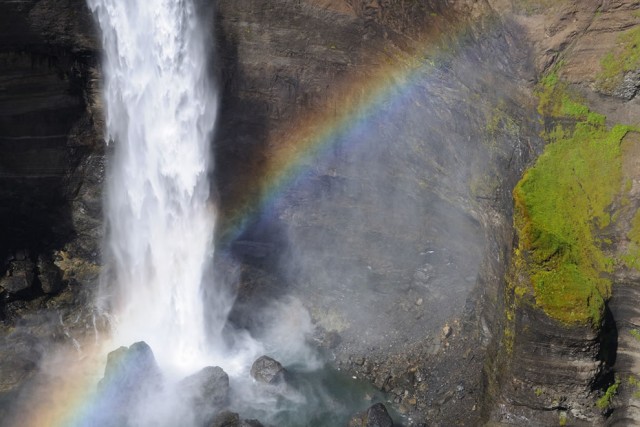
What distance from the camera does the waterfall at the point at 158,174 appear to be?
23344 mm

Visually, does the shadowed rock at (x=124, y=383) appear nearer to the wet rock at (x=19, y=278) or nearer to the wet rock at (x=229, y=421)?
the wet rock at (x=229, y=421)

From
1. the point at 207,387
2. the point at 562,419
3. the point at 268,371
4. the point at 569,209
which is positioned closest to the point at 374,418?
the point at 268,371

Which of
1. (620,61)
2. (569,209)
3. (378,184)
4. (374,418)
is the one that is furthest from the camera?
(378,184)

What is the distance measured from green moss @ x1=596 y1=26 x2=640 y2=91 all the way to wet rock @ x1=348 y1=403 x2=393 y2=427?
12838mm

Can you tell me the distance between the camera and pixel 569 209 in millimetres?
17438

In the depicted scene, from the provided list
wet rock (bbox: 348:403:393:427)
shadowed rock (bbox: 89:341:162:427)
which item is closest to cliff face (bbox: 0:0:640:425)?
wet rock (bbox: 348:403:393:427)

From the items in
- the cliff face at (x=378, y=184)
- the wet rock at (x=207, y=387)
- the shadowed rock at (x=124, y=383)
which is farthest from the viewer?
the wet rock at (x=207, y=387)

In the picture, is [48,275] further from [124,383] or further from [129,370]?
[124,383]

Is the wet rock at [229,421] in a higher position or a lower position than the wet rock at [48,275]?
lower

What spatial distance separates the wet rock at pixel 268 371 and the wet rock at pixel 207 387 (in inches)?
62.0

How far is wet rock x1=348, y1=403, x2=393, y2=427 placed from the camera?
20.1 meters

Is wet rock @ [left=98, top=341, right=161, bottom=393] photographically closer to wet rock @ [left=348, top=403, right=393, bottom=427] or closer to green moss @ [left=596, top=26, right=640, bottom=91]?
wet rock @ [left=348, top=403, right=393, bottom=427]

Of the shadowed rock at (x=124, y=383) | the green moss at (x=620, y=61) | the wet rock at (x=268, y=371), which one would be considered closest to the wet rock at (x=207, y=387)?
the shadowed rock at (x=124, y=383)

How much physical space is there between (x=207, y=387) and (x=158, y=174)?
30.5ft
